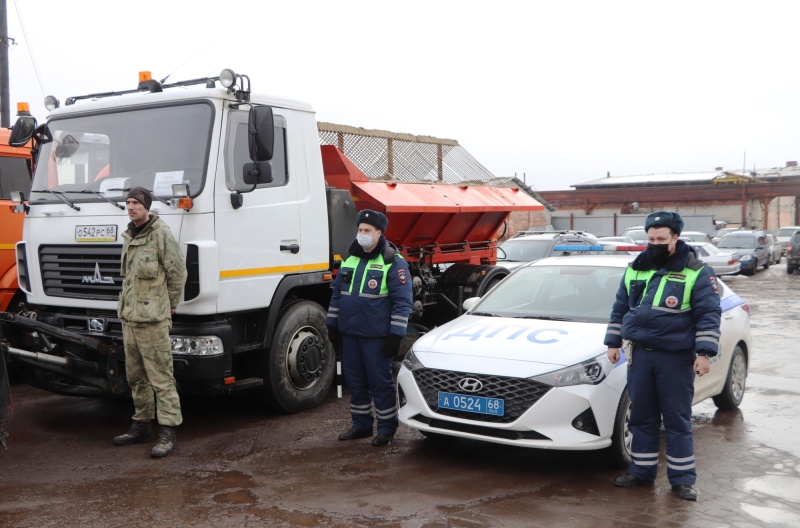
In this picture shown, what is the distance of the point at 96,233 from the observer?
645 centimetres

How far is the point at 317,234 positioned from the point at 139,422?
2267 millimetres

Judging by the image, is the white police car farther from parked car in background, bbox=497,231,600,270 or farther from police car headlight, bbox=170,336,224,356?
parked car in background, bbox=497,231,600,270

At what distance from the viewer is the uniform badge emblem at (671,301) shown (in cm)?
502

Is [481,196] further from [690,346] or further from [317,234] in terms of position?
[690,346]

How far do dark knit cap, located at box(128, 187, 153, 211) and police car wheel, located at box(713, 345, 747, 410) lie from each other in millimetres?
5215

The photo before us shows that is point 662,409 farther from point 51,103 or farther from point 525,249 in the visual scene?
point 525,249

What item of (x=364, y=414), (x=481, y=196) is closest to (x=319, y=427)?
(x=364, y=414)

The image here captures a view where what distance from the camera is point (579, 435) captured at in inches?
207

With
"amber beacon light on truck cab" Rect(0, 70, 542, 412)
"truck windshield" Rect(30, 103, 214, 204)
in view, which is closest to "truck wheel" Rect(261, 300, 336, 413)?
"amber beacon light on truck cab" Rect(0, 70, 542, 412)

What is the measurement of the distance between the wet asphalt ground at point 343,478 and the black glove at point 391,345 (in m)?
0.75

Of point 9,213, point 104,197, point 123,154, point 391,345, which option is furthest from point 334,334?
point 9,213

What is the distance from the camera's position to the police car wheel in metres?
7.23

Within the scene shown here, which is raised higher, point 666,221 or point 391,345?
point 666,221

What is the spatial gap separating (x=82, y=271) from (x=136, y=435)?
1.45 m
